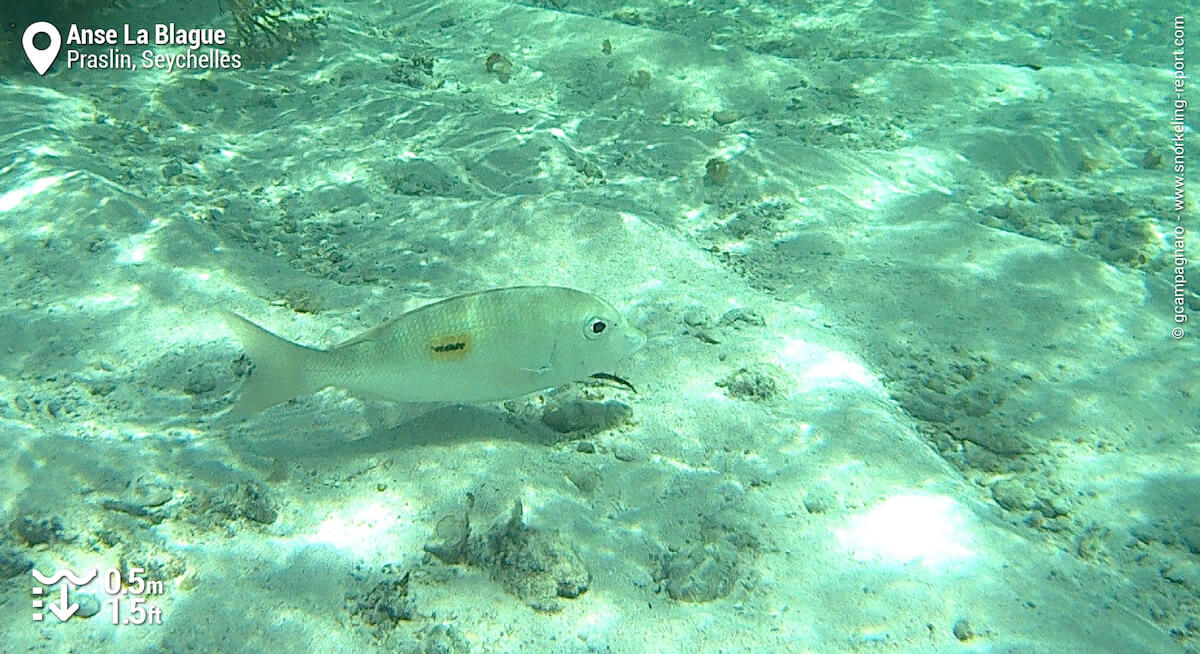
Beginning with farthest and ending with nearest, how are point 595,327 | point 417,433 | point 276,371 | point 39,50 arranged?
point 39,50 < point 417,433 < point 595,327 < point 276,371

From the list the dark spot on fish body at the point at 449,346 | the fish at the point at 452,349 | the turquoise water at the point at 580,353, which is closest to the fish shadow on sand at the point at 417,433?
the turquoise water at the point at 580,353

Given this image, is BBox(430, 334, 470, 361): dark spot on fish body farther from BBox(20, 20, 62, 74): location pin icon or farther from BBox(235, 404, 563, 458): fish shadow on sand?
BBox(20, 20, 62, 74): location pin icon

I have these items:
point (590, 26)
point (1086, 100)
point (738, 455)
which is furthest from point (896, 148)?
point (738, 455)

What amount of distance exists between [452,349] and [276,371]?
698 millimetres

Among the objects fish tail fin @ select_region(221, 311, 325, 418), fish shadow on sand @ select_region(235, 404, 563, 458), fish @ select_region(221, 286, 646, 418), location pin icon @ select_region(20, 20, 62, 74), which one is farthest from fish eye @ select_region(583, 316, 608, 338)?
location pin icon @ select_region(20, 20, 62, 74)

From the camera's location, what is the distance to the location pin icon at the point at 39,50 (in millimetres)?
Answer: 6816

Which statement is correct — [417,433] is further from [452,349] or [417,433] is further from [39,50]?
[39,50]

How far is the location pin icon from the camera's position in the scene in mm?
6816

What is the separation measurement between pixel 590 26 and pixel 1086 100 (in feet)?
20.8

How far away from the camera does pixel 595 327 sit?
289 centimetres

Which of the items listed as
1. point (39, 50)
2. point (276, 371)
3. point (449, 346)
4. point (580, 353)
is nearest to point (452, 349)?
point (449, 346)

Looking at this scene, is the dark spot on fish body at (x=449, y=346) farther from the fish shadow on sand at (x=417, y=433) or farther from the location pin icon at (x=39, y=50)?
the location pin icon at (x=39, y=50)

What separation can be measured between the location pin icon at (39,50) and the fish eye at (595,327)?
7132 millimetres

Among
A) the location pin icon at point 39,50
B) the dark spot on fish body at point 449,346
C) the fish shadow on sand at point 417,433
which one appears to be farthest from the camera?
the location pin icon at point 39,50
